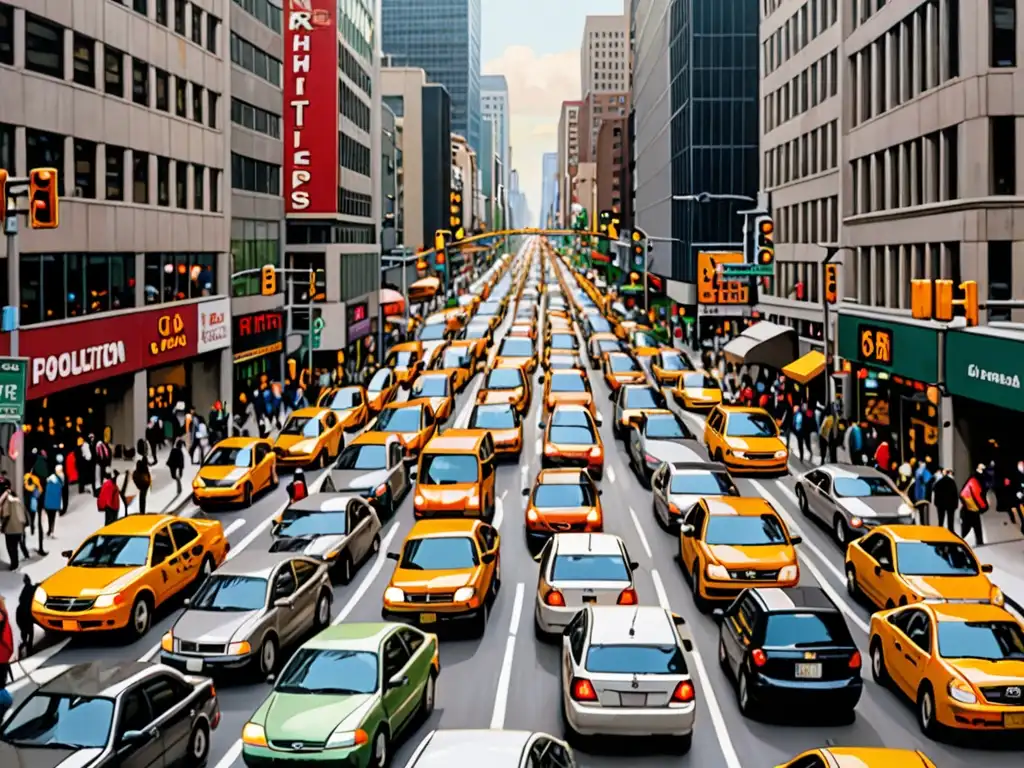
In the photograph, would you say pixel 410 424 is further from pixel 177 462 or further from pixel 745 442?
pixel 745 442

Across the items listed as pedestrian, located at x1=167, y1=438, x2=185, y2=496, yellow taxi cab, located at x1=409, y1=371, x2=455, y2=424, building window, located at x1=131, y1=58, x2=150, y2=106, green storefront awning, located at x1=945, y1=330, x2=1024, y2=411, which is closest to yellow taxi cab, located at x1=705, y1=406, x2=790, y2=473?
green storefront awning, located at x1=945, y1=330, x2=1024, y2=411

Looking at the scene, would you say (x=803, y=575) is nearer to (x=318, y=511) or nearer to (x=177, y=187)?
(x=318, y=511)

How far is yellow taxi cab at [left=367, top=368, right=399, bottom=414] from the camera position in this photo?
46.2 m

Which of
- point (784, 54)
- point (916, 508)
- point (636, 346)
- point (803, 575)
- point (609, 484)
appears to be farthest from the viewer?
point (636, 346)

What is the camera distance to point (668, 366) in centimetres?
5519

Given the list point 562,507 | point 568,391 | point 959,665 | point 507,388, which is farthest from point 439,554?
point 507,388

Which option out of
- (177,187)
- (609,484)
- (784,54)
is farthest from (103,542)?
(784,54)

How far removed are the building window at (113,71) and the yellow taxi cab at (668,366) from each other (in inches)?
987

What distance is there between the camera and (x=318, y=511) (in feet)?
79.6

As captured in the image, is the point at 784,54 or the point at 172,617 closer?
the point at 172,617

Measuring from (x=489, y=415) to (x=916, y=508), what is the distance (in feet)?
43.9

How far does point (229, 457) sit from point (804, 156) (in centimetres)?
3501

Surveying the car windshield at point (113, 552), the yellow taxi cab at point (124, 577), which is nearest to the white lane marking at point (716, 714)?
the yellow taxi cab at point (124, 577)

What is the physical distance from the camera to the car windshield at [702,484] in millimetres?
26641
